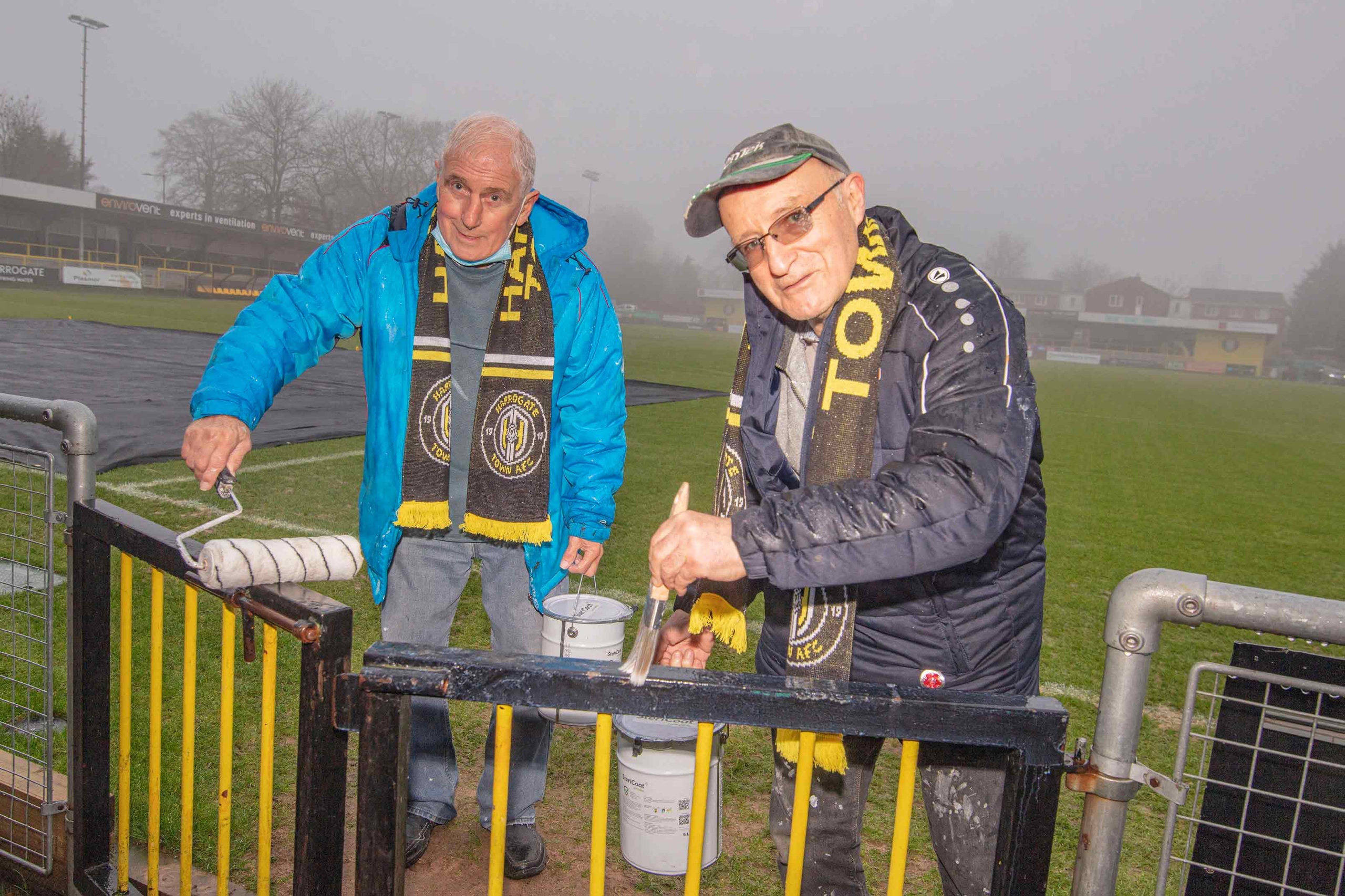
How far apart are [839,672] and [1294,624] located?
0.79m

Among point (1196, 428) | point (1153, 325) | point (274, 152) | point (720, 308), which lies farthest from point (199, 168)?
point (1153, 325)

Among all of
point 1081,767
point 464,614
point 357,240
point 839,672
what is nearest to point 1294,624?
point 1081,767

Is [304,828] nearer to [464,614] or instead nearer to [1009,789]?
[1009,789]

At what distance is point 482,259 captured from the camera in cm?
288

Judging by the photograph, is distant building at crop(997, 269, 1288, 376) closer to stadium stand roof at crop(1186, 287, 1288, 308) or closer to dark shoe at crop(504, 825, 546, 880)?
stadium stand roof at crop(1186, 287, 1288, 308)

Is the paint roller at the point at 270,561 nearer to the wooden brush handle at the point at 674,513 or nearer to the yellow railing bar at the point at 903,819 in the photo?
the wooden brush handle at the point at 674,513

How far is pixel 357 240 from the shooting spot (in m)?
2.86

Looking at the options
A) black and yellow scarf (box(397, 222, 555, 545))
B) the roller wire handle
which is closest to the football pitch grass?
the roller wire handle

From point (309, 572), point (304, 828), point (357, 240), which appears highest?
point (357, 240)

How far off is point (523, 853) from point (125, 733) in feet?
4.14

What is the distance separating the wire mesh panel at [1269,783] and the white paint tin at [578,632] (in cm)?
209

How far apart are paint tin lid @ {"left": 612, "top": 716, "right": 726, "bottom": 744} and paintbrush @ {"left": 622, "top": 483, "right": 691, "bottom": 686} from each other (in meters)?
1.23

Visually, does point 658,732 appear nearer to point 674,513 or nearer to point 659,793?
point 659,793

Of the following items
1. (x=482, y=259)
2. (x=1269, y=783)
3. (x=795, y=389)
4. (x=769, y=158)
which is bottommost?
(x=1269, y=783)
